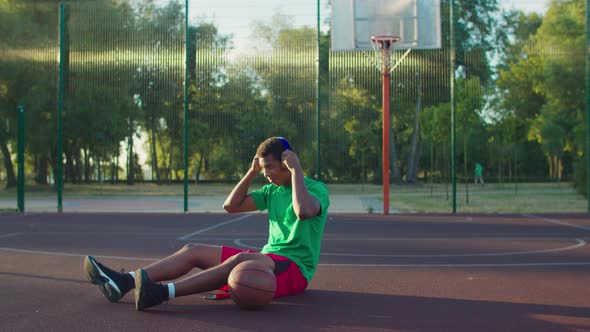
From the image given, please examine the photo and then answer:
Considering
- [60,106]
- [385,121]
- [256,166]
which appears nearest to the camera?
[256,166]

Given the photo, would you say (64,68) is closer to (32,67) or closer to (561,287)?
(32,67)

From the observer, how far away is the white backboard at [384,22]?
15938 mm

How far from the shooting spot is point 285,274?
16.3 ft

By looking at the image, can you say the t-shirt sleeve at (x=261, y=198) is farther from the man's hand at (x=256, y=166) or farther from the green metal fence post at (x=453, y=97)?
the green metal fence post at (x=453, y=97)

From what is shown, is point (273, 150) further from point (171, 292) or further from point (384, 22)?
point (384, 22)

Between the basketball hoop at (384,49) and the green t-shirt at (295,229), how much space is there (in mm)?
11405

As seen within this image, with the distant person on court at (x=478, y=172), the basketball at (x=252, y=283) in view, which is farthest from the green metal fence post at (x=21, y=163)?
the basketball at (x=252, y=283)

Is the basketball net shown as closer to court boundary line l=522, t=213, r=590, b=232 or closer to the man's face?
court boundary line l=522, t=213, r=590, b=232

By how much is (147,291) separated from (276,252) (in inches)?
39.5

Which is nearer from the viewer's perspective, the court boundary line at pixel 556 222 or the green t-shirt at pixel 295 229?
the green t-shirt at pixel 295 229

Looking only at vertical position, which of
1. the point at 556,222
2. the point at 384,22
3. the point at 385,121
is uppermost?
the point at 384,22

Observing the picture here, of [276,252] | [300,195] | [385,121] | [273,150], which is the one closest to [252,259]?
[276,252]

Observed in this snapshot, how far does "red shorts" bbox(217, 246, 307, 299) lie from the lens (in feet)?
16.1

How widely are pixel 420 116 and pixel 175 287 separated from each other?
14070mm
